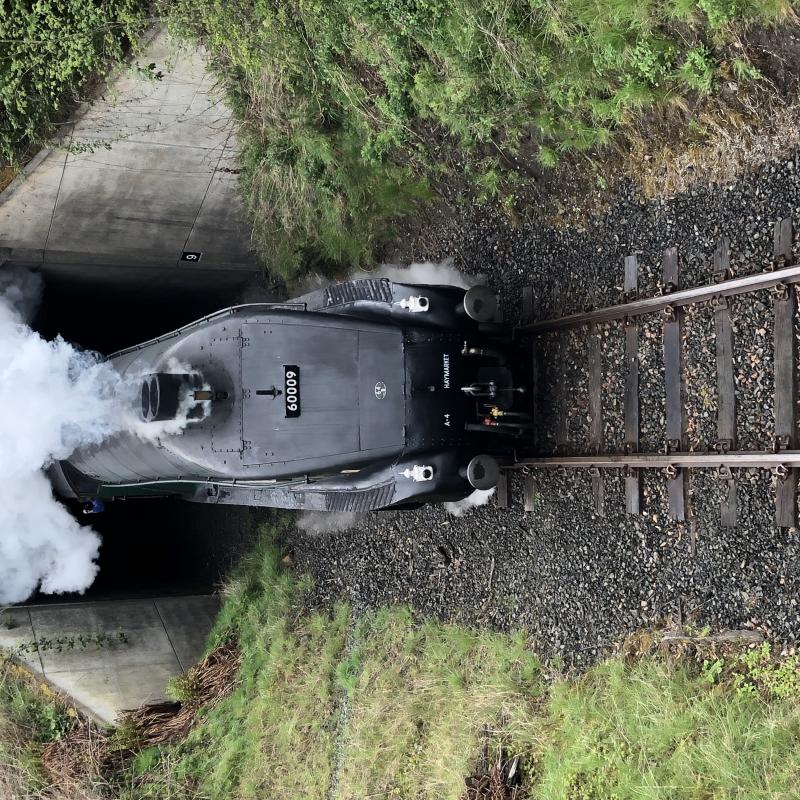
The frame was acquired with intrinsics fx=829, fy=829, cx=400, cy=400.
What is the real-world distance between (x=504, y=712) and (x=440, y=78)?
6.23 meters

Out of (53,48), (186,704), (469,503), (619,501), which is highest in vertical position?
(53,48)

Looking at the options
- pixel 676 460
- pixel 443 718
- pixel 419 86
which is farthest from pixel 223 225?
pixel 676 460

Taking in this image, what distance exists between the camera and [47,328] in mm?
14289

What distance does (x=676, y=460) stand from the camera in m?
6.75

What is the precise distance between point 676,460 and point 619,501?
858 millimetres

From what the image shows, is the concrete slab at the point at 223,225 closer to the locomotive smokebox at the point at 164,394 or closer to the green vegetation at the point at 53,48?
the green vegetation at the point at 53,48

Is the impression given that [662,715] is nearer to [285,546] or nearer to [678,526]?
[678,526]

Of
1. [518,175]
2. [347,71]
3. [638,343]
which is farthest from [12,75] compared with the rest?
[638,343]

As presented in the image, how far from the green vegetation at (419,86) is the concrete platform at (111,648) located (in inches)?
244

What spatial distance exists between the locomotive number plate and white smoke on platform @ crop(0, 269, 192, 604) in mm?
1559

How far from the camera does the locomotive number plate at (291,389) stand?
7473mm

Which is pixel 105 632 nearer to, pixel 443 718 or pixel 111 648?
pixel 111 648

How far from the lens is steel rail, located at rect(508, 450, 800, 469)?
604 cm

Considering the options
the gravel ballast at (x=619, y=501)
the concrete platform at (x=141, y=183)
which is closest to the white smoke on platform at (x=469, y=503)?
the gravel ballast at (x=619, y=501)
